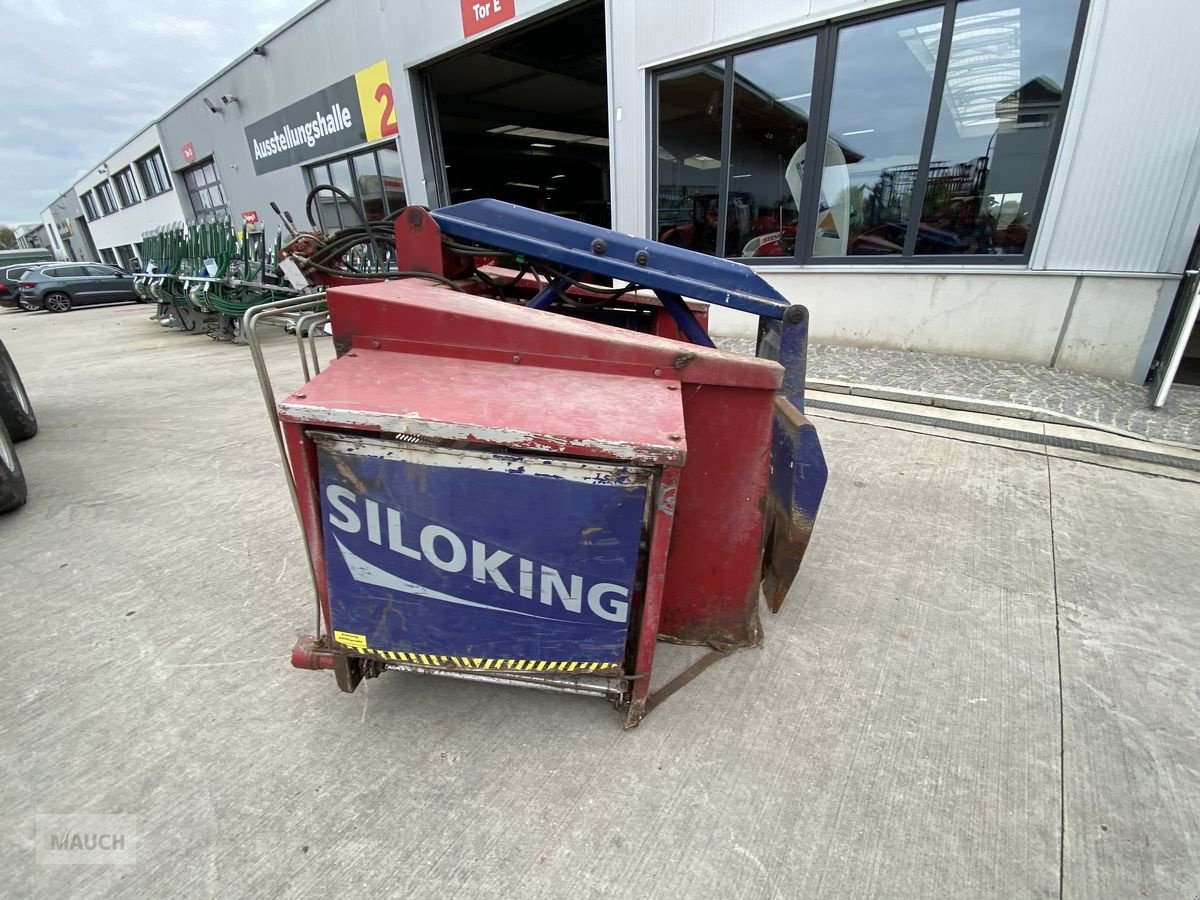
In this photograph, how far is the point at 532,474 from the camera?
1.32m

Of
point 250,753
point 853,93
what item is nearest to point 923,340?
point 853,93

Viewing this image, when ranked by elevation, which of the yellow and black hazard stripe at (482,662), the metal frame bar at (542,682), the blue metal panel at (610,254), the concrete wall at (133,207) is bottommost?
the metal frame bar at (542,682)

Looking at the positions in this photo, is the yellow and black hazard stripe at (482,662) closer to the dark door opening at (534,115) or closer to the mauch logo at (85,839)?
the mauch logo at (85,839)

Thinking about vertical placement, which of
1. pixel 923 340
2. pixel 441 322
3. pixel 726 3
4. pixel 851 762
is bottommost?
pixel 851 762

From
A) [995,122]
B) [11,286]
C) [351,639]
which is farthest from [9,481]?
[11,286]

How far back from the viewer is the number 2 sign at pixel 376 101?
9281 mm

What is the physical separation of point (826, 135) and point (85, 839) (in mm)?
7038

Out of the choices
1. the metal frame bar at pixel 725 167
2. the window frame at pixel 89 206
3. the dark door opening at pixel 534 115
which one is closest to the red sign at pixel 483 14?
the dark door opening at pixel 534 115

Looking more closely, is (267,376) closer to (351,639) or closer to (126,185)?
(351,639)

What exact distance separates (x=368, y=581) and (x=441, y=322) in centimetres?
77

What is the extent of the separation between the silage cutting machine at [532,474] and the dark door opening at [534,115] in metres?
7.22

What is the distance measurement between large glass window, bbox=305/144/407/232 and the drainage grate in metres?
8.88

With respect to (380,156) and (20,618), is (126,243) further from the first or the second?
(20,618)

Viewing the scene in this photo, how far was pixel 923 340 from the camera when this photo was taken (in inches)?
209
